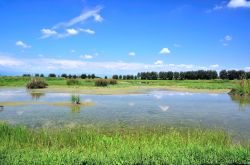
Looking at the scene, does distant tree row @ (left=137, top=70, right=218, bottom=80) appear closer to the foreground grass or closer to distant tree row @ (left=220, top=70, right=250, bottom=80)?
distant tree row @ (left=220, top=70, right=250, bottom=80)

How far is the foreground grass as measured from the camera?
27.8ft

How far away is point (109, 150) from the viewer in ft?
32.7

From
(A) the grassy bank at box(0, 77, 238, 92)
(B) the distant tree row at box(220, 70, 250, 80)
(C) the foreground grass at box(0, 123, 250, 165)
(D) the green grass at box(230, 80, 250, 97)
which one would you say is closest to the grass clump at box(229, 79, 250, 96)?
(D) the green grass at box(230, 80, 250, 97)

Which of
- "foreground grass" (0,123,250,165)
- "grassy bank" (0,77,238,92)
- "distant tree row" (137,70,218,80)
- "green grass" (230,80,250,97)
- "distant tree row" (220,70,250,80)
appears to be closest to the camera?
"foreground grass" (0,123,250,165)

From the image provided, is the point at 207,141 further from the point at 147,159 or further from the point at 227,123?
the point at 227,123

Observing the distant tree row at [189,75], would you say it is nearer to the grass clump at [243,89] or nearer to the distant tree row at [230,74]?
the distant tree row at [230,74]

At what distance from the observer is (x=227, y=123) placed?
17.1m

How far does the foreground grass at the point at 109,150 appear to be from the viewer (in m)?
8.48

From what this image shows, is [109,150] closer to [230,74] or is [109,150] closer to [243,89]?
[243,89]

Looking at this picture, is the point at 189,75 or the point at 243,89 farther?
the point at 189,75

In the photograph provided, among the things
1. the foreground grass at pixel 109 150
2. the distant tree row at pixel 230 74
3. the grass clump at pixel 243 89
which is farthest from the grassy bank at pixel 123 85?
the foreground grass at pixel 109 150

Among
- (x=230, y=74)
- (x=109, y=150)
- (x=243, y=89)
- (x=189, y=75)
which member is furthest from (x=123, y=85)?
(x=230, y=74)

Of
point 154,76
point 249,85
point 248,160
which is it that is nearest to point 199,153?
point 248,160

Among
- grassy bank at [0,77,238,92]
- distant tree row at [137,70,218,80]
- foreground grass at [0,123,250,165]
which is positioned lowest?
foreground grass at [0,123,250,165]
